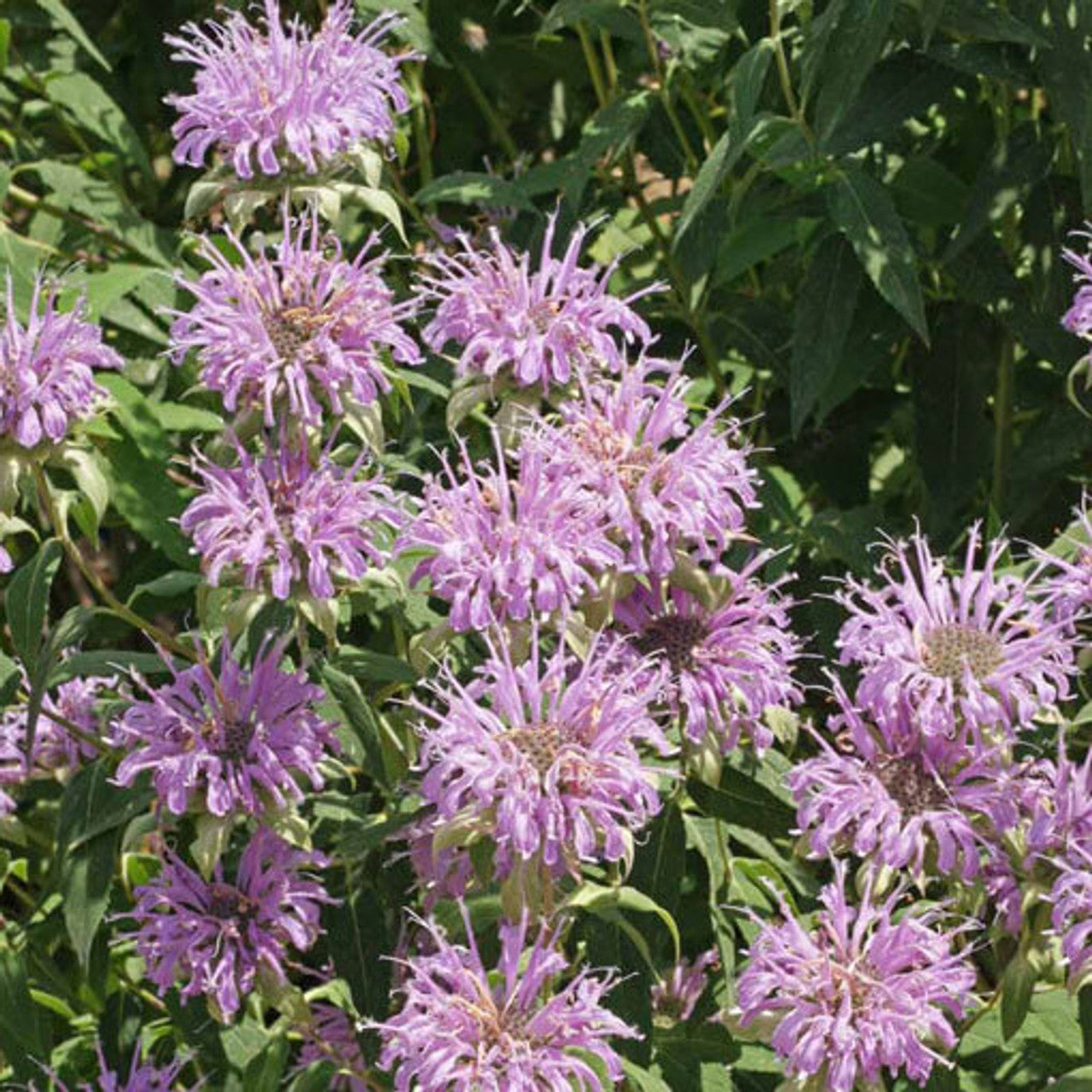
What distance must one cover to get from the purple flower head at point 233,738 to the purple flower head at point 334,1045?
0.91 ft

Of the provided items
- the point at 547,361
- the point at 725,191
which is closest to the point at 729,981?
the point at 547,361

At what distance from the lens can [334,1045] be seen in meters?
2.14

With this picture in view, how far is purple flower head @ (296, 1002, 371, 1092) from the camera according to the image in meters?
2.03

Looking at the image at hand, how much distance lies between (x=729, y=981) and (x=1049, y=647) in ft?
1.40

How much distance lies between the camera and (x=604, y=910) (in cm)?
172

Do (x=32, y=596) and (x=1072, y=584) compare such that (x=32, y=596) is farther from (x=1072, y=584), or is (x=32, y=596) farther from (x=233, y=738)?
(x=1072, y=584)

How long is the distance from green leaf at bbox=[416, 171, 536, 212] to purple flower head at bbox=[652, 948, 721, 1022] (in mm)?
776

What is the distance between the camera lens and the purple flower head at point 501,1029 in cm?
165

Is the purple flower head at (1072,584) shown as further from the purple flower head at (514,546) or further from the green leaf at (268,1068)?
the green leaf at (268,1068)

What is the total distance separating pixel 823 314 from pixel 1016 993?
799 mm

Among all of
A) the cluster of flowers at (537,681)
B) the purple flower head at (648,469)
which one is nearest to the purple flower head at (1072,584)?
the cluster of flowers at (537,681)

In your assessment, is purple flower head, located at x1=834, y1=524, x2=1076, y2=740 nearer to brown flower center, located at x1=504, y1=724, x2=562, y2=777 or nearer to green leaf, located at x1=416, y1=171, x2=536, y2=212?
brown flower center, located at x1=504, y1=724, x2=562, y2=777

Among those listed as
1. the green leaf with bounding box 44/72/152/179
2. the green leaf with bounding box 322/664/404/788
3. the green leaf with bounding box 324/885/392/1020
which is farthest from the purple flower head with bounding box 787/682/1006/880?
the green leaf with bounding box 44/72/152/179

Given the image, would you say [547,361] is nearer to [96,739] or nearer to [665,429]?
[665,429]
